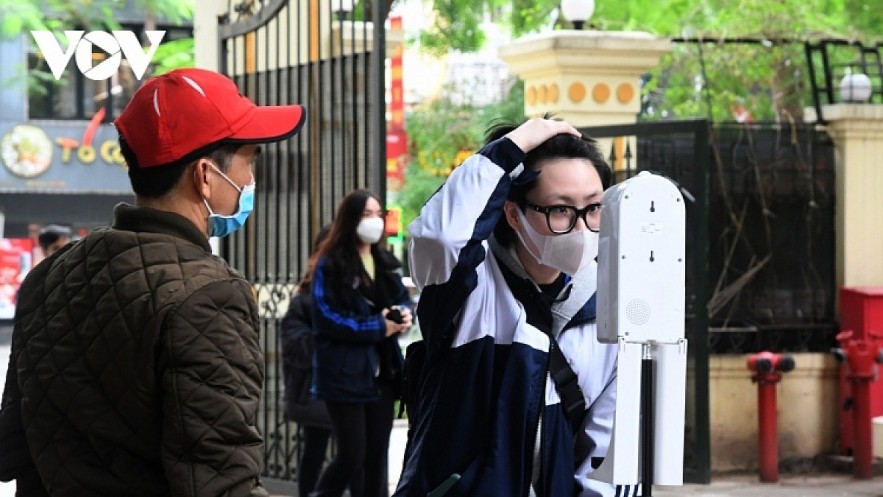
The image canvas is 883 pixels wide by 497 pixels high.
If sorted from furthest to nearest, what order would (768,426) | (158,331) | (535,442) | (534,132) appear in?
(768,426) → (534,132) → (535,442) → (158,331)

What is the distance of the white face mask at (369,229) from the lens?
8070mm

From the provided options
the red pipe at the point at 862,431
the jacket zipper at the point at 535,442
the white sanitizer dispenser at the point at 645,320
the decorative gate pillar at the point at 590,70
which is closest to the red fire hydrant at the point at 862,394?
the red pipe at the point at 862,431

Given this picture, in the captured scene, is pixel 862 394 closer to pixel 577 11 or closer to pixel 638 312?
pixel 577 11

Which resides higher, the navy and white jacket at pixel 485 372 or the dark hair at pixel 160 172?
the dark hair at pixel 160 172

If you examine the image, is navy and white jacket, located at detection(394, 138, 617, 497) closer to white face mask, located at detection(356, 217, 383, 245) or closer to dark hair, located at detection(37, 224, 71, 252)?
white face mask, located at detection(356, 217, 383, 245)

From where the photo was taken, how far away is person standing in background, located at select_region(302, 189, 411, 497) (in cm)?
791

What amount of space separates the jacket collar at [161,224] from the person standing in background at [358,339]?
4901mm

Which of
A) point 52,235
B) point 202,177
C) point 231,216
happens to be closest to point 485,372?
point 231,216

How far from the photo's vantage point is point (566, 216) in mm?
3586

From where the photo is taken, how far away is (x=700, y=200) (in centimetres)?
1011

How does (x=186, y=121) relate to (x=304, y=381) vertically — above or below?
above

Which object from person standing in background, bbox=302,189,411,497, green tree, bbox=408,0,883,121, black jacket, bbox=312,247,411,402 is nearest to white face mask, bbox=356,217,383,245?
person standing in background, bbox=302,189,411,497

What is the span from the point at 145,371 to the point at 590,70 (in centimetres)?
770

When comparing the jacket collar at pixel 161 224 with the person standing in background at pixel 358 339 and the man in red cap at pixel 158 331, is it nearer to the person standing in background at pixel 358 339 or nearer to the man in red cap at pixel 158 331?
the man in red cap at pixel 158 331
